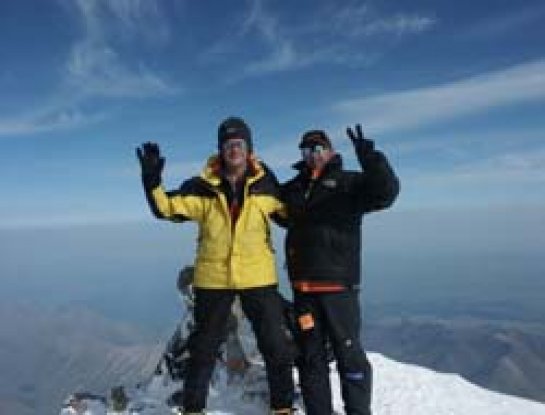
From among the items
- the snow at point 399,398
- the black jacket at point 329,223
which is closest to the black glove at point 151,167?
the black jacket at point 329,223

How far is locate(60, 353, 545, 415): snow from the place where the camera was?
12.6m

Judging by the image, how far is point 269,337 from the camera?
33.2ft

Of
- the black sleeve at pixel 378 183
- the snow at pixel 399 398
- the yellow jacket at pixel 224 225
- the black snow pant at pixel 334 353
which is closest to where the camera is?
the black sleeve at pixel 378 183

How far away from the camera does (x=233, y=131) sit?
32.7 ft

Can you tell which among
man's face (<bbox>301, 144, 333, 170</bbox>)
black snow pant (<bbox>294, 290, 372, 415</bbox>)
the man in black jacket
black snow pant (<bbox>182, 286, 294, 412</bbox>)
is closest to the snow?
black snow pant (<bbox>294, 290, 372, 415</bbox>)

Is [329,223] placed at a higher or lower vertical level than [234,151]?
lower

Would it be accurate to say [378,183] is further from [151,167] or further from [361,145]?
[151,167]

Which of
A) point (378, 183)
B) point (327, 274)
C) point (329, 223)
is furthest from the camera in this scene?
point (329, 223)

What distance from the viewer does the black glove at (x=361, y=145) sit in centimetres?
956

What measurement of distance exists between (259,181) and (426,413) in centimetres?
583

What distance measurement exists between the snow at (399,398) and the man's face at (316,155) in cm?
404

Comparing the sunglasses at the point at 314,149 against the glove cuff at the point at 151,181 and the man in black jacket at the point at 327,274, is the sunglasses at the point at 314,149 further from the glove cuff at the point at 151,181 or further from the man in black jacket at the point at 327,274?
the glove cuff at the point at 151,181

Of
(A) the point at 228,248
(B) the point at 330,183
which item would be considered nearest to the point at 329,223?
(B) the point at 330,183

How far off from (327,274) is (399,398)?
14.6 feet
